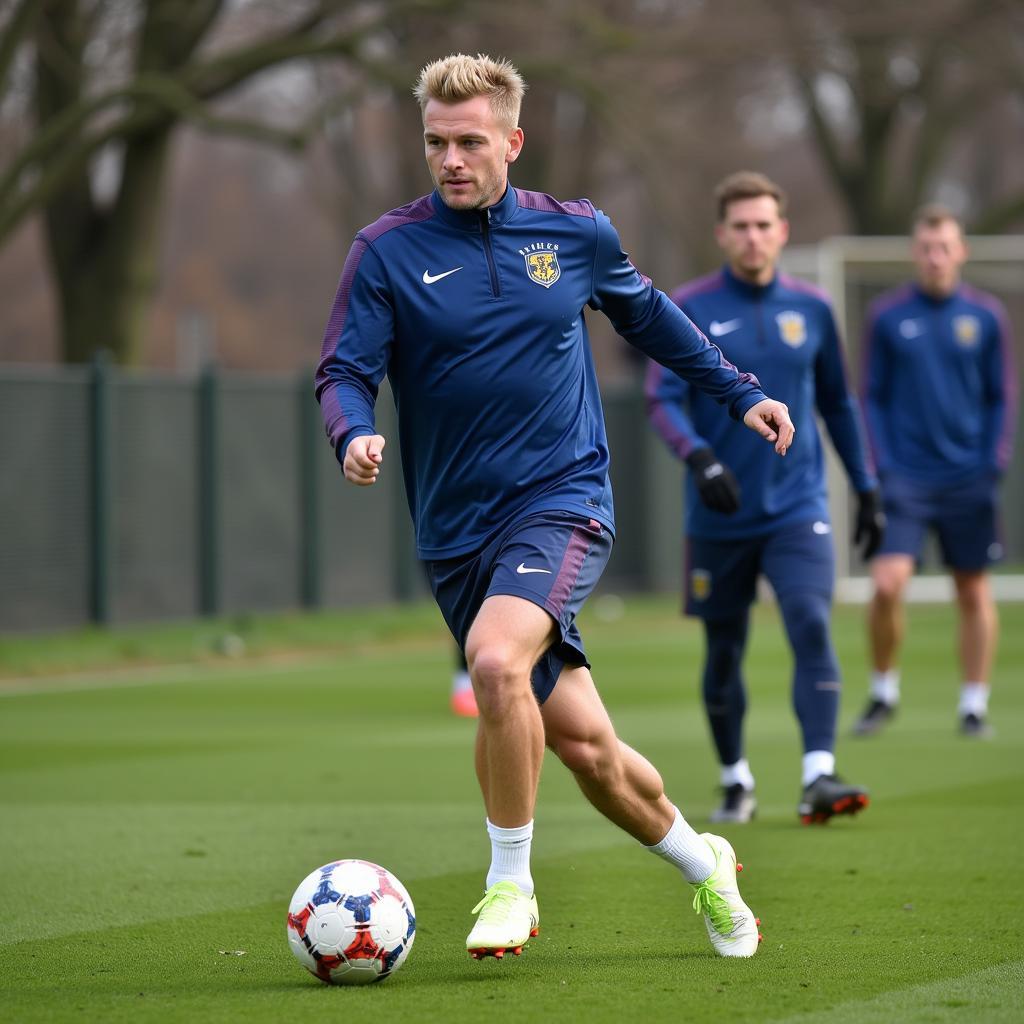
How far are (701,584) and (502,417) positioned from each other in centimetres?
300

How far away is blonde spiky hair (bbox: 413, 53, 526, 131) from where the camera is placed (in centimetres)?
535

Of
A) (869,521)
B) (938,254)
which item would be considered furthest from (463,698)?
(869,521)

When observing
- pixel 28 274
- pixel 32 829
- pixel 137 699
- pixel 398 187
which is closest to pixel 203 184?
pixel 28 274

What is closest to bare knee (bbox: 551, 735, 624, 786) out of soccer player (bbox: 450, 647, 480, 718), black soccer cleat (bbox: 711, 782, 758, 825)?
black soccer cleat (bbox: 711, 782, 758, 825)

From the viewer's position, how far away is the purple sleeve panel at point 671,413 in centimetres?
793

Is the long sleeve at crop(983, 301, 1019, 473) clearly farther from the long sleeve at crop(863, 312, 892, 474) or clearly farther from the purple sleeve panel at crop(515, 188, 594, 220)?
the purple sleeve panel at crop(515, 188, 594, 220)

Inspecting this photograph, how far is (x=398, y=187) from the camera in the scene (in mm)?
32188

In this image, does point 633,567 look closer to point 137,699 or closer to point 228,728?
point 137,699

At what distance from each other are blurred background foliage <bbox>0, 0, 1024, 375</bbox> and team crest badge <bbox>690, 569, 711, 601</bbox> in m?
11.1

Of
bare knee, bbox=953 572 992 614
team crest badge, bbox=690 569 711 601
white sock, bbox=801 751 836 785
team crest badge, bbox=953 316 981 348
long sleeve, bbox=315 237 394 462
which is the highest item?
team crest badge, bbox=953 316 981 348

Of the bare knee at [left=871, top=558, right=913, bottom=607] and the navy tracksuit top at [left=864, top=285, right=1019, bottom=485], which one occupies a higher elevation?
the navy tracksuit top at [left=864, top=285, right=1019, bottom=485]

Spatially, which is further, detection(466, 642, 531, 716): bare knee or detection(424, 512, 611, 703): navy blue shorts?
detection(424, 512, 611, 703): navy blue shorts

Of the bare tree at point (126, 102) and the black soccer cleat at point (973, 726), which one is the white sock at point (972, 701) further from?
the bare tree at point (126, 102)

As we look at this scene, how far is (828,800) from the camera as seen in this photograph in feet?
25.4
